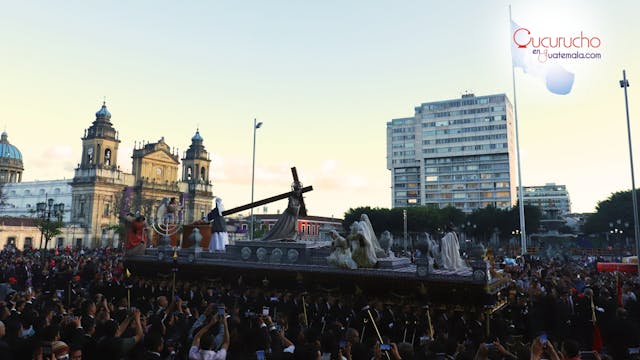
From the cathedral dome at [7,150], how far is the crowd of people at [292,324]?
3790 inches

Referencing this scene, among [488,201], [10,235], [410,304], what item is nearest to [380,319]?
[410,304]

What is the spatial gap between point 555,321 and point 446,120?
103 metres

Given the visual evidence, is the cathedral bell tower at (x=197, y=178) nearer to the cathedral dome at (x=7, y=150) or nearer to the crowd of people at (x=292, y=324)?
the cathedral dome at (x=7, y=150)

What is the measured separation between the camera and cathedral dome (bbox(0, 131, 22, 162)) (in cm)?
9788

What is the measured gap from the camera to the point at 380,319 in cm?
1230

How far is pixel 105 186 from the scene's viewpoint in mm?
77625

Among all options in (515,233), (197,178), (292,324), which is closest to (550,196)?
(515,233)

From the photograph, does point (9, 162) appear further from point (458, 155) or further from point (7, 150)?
point (458, 155)

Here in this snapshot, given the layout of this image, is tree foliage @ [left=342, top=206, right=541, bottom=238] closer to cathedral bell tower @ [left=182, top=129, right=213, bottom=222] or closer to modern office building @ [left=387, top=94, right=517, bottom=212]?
modern office building @ [left=387, top=94, right=517, bottom=212]

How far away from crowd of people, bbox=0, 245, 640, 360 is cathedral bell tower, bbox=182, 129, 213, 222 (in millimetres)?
76183

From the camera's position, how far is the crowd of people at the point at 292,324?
20.1 ft

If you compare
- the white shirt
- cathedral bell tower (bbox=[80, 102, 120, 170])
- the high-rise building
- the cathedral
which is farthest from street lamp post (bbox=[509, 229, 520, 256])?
the high-rise building

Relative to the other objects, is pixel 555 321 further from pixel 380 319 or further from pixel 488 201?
pixel 488 201

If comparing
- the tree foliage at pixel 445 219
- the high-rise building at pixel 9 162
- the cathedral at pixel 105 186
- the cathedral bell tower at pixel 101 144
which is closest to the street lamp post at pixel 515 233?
the tree foliage at pixel 445 219
